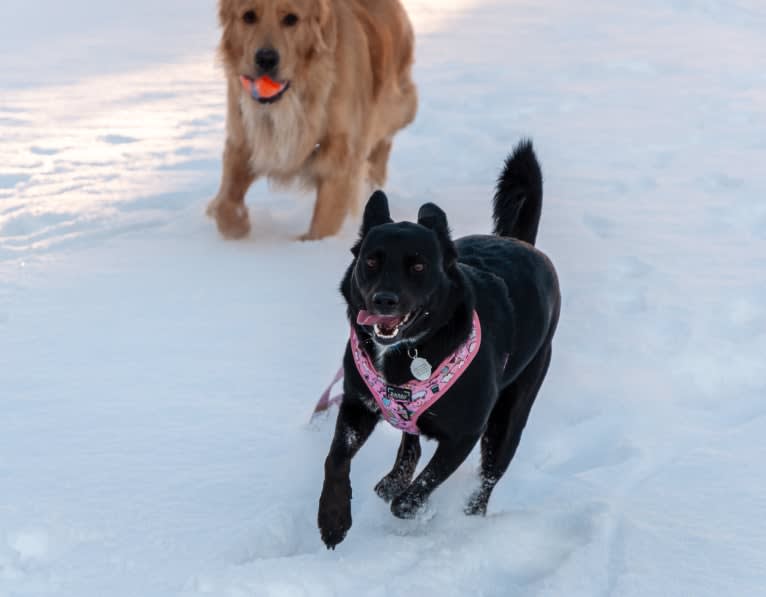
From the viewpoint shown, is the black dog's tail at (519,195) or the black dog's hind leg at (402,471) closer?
the black dog's hind leg at (402,471)

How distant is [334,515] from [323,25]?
3.73 m

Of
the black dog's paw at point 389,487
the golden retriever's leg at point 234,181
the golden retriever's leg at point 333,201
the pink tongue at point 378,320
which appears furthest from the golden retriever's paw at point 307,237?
the pink tongue at point 378,320

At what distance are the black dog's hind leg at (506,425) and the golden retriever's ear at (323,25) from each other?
3.02 metres

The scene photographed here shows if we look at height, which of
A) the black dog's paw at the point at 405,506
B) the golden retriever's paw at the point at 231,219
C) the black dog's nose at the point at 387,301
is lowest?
the golden retriever's paw at the point at 231,219

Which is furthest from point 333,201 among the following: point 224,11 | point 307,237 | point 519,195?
point 519,195

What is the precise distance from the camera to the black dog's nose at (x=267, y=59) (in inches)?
229

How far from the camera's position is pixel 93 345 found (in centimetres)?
456

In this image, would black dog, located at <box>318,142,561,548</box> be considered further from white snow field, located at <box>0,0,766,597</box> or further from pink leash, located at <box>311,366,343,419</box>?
pink leash, located at <box>311,366,343,419</box>

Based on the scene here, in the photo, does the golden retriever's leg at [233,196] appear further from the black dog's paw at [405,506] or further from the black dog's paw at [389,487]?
the black dog's paw at [405,506]

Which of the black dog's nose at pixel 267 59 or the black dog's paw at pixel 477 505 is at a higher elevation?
the black dog's nose at pixel 267 59

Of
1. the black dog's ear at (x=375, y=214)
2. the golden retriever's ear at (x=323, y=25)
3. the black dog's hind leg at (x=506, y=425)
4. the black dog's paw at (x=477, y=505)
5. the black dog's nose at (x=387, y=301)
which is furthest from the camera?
the golden retriever's ear at (x=323, y=25)

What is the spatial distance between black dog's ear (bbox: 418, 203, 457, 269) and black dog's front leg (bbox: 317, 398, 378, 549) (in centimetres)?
54

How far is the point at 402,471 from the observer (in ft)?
11.5

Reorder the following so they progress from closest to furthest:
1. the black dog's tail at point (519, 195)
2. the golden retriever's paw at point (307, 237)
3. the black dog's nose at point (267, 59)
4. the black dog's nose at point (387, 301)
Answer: the black dog's nose at point (387, 301) < the black dog's tail at point (519, 195) < the black dog's nose at point (267, 59) < the golden retriever's paw at point (307, 237)
